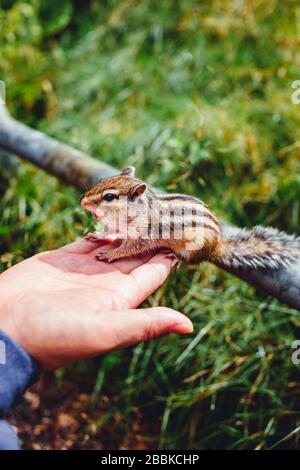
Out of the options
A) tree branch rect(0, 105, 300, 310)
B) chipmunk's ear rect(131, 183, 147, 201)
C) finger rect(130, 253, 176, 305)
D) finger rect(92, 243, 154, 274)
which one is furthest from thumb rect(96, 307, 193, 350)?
chipmunk's ear rect(131, 183, 147, 201)

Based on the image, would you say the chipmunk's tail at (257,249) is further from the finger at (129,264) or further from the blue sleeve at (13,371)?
the blue sleeve at (13,371)

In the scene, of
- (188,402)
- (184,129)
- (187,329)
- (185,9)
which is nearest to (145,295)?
(187,329)

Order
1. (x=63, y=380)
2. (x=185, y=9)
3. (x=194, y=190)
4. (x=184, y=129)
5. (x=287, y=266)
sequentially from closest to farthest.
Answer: (x=287, y=266), (x=63, y=380), (x=194, y=190), (x=184, y=129), (x=185, y=9)

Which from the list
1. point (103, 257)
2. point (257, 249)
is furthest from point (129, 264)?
point (257, 249)

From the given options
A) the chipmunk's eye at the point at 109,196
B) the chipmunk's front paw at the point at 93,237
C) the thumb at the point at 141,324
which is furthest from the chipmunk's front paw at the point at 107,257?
the thumb at the point at 141,324

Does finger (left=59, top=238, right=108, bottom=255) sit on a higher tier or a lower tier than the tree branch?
lower

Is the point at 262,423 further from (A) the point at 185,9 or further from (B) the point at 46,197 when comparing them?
(A) the point at 185,9

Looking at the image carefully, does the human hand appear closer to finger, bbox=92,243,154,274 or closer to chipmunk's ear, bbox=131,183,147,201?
finger, bbox=92,243,154,274

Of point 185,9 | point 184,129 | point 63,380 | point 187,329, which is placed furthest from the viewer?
point 185,9
